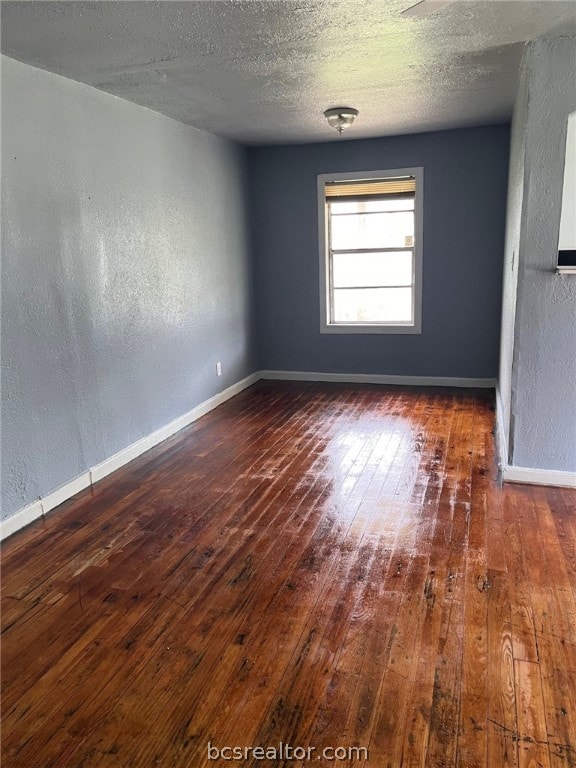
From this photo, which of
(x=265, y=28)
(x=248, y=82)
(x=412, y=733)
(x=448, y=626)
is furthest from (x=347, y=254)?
(x=412, y=733)

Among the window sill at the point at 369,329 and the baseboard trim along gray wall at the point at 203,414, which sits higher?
the window sill at the point at 369,329

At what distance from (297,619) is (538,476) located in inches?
72.4

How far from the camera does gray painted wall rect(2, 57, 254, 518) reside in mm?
2914

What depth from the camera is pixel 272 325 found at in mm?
6152

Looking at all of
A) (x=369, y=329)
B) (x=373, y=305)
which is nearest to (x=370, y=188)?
(x=373, y=305)

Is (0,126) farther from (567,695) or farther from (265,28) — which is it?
(567,695)

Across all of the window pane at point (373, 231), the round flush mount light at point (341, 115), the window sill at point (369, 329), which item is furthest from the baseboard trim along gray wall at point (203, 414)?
the round flush mount light at point (341, 115)

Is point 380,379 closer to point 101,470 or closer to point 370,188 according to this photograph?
point 370,188

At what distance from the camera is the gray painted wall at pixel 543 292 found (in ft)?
9.40

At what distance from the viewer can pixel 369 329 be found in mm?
5840

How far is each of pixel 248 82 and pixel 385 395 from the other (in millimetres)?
3024

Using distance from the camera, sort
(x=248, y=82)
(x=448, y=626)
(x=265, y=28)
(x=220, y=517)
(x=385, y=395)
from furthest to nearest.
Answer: (x=385, y=395) → (x=248, y=82) → (x=220, y=517) → (x=265, y=28) → (x=448, y=626)

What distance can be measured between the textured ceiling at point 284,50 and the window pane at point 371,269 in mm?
1616

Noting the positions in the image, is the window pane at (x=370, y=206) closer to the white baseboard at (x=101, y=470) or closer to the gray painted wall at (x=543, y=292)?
the white baseboard at (x=101, y=470)
